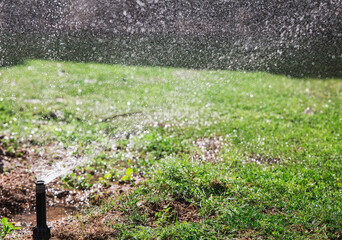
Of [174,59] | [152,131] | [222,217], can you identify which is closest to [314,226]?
[222,217]

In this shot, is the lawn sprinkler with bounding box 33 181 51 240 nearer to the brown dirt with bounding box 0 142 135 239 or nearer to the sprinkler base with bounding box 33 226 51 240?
the sprinkler base with bounding box 33 226 51 240

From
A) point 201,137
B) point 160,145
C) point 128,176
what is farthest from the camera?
point 201,137

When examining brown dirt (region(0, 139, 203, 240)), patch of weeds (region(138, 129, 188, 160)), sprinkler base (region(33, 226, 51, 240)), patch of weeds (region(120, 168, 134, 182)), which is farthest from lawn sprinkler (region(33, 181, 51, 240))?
patch of weeds (region(138, 129, 188, 160))

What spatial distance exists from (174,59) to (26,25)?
1549mm

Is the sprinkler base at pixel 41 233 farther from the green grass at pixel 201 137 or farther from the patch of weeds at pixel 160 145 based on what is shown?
the patch of weeds at pixel 160 145

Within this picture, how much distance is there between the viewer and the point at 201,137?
4520 mm

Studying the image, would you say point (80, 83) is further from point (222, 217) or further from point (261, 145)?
point (222, 217)

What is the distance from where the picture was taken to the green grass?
2633mm

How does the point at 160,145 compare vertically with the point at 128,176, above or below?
above

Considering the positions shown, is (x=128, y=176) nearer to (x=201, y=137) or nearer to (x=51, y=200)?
(x=51, y=200)

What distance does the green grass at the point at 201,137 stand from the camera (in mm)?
2633

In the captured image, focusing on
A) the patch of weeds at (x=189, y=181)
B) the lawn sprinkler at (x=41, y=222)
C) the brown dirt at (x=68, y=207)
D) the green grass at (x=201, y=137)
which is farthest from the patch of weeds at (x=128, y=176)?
the lawn sprinkler at (x=41, y=222)

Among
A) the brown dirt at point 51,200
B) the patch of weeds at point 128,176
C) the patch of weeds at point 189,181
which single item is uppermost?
the patch of weeds at point 189,181

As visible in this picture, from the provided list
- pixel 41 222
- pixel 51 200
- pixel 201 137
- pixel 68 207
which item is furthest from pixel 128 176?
pixel 201 137
